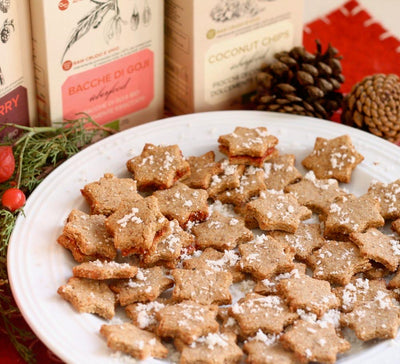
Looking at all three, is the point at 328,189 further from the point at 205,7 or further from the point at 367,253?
the point at 205,7

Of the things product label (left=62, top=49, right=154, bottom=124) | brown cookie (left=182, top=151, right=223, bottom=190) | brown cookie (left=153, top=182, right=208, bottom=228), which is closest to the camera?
brown cookie (left=153, top=182, right=208, bottom=228)

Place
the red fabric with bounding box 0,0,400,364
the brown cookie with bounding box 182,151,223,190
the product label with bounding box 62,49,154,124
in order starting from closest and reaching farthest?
1. the brown cookie with bounding box 182,151,223,190
2. the product label with bounding box 62,49,154,124
3. the red fabric with bounding box 0,0,400,364

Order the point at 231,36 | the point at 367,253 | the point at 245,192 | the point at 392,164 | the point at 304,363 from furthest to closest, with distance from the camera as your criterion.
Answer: the point at 231,36, the point at 392,164, the point at 245,192, the point at 367,253, the point at 304,363

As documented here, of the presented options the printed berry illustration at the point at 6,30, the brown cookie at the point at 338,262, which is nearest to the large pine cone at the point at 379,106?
the brown cookie at the point at 338,262

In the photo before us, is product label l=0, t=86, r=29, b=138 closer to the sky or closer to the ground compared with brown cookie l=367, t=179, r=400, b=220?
closer to the sky

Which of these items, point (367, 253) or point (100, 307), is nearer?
point (100, 307)

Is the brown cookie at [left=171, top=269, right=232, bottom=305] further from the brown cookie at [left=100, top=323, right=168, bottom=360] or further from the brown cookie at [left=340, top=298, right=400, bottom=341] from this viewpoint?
the brown cookie at [left=340, top=298, right=400, bottom=341]

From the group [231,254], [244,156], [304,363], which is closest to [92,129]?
[244,156]

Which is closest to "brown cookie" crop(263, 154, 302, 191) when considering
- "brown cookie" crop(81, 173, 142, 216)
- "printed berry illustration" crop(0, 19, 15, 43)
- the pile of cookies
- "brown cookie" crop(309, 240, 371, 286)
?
the pile of cookies

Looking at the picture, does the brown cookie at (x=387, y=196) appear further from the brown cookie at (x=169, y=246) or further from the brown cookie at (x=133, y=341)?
the brown cookie at (x=133, y=341)
